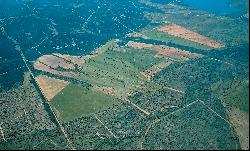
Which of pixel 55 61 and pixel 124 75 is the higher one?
pixel 124 75

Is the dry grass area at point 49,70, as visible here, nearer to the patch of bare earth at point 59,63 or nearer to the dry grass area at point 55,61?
the patch of bare earth at point 59,63

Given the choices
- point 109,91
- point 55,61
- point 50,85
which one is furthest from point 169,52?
point 50,85

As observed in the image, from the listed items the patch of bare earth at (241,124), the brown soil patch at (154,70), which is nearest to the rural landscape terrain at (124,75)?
the patch of bare earth at (241,124)

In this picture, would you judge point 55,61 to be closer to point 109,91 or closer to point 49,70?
point 49,70

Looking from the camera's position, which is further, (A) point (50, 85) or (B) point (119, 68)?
(B) point (119, 68)

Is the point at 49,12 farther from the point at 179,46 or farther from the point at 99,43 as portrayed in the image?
the point at 179,46

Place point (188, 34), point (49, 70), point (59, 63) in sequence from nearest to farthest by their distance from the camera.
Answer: point (49, 70) < point (59, 63) < point (188, 34)
